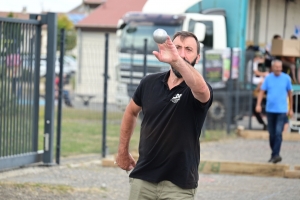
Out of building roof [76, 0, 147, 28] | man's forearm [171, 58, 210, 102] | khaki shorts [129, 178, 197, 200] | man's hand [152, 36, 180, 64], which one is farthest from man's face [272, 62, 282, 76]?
building roof [76, 0, 147, 28]

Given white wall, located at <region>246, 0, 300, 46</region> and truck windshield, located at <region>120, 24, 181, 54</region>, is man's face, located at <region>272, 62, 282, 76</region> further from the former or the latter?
white wall, located at <region>246, 0, 300, 46</region>

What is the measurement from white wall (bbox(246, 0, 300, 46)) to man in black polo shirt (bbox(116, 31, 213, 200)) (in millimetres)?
17369

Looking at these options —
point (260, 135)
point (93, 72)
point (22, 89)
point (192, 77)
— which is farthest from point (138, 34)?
point (192, 77)

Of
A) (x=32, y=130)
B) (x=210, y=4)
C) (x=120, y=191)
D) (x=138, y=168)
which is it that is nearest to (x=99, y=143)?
(x=32, y=130)

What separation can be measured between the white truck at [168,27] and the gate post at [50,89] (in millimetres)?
7169

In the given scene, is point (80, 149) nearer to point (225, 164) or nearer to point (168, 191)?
point (225, 164)

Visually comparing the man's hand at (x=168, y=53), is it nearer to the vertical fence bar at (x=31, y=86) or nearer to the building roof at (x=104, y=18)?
the vertical fence bar at (x=31, y=86)

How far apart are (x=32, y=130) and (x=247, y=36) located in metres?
12.1

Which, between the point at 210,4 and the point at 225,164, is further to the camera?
the point at 210,4

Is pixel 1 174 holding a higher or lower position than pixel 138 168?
lower

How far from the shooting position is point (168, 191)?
565cm

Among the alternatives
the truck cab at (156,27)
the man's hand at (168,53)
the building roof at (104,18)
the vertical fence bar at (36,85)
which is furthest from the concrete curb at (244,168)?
the building roof at (104,18)

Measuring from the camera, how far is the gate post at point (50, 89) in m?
12.6

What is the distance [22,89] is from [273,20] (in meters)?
12.4
